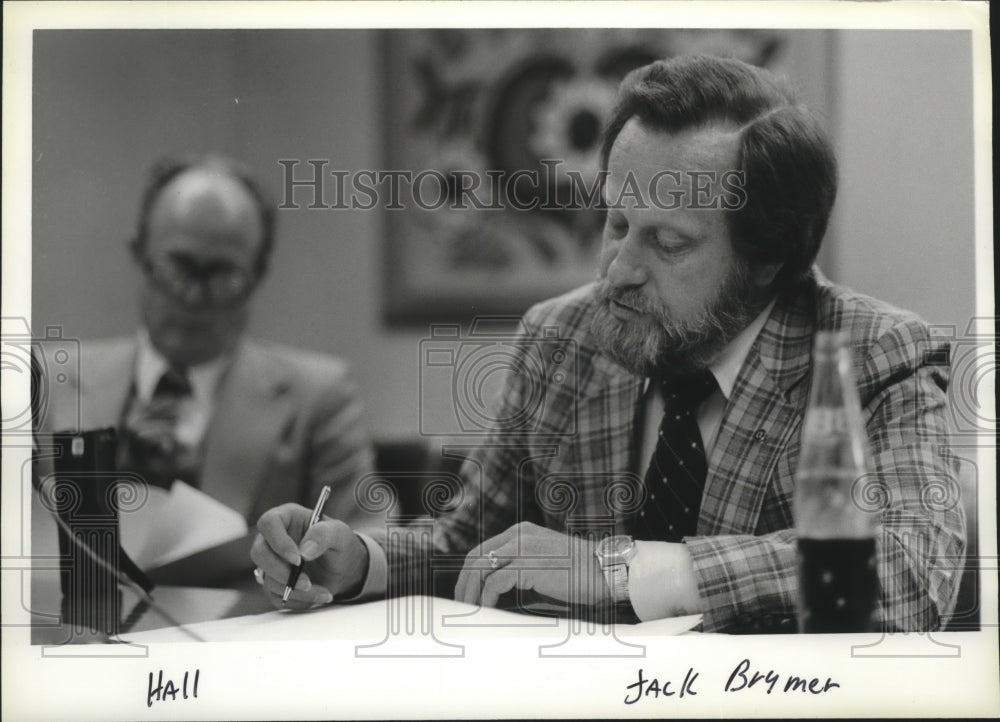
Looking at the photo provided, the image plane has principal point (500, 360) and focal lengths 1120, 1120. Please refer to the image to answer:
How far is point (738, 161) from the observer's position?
1288mm

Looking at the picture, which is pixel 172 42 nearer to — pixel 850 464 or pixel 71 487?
pixel 71 487

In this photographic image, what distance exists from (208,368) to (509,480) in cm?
40

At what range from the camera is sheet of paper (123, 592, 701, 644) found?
131cm

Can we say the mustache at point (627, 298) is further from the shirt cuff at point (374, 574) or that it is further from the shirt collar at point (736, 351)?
the shirt cuff at point (374, 574)

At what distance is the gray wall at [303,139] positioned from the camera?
1.34 meters

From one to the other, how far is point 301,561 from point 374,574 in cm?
9

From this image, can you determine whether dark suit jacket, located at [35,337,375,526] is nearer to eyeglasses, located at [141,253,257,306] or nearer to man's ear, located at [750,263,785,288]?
eyeglasses, located at [141,253,257,306]

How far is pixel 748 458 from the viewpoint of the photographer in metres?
1.29

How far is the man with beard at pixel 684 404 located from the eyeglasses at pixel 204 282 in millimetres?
270

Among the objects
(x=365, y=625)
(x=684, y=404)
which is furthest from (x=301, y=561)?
(x=684, y=404)

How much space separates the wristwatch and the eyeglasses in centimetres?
53

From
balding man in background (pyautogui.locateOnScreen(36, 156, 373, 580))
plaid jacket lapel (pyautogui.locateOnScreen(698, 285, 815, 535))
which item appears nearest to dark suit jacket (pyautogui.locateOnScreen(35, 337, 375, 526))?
balding man in background (pyautogui.locateOnScreen(36, 156, 373, 580))

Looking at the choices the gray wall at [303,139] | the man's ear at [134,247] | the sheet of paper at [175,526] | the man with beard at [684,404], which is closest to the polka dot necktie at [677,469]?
the man with beard at [684,404]

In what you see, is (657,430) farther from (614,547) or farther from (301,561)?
(301,561)
